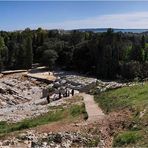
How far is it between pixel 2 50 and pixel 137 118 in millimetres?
78278

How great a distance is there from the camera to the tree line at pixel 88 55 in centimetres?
8056

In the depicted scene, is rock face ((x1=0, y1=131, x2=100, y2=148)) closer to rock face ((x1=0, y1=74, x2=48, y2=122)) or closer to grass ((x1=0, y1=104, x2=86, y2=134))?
grass ((x1=0, y1=104, x2=86, y2=134))

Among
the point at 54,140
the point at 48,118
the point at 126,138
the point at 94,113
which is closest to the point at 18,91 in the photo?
the point at 48,118

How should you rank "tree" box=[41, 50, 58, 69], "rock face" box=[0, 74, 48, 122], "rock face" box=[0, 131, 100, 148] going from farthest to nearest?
"tree" box=[41, 50, 58, 69], "rock face" box=[0, 74, 48, 122], "rock face" box=[0, 131, 100, 148]

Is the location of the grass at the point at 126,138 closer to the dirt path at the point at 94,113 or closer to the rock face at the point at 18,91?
the dirt path at the point at 94,113

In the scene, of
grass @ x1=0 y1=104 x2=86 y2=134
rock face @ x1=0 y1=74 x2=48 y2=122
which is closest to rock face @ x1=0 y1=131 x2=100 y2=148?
grass @ x1=0 y1=104 x2=86 y2=134

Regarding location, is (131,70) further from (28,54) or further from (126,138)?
(126,138)

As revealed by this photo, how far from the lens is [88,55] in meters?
90.1

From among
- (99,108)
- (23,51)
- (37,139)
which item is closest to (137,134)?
(37,139)

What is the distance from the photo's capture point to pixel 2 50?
98.0 meters

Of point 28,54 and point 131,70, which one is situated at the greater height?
point 28,54

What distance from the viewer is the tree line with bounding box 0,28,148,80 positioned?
264 feet

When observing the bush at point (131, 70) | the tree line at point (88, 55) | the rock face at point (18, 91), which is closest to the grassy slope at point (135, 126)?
the rock face at point (18, 91)

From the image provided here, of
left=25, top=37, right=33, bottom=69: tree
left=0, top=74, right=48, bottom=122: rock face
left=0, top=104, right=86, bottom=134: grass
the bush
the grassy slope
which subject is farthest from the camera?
left=25, top=37, right=33, bottom=69: tree
